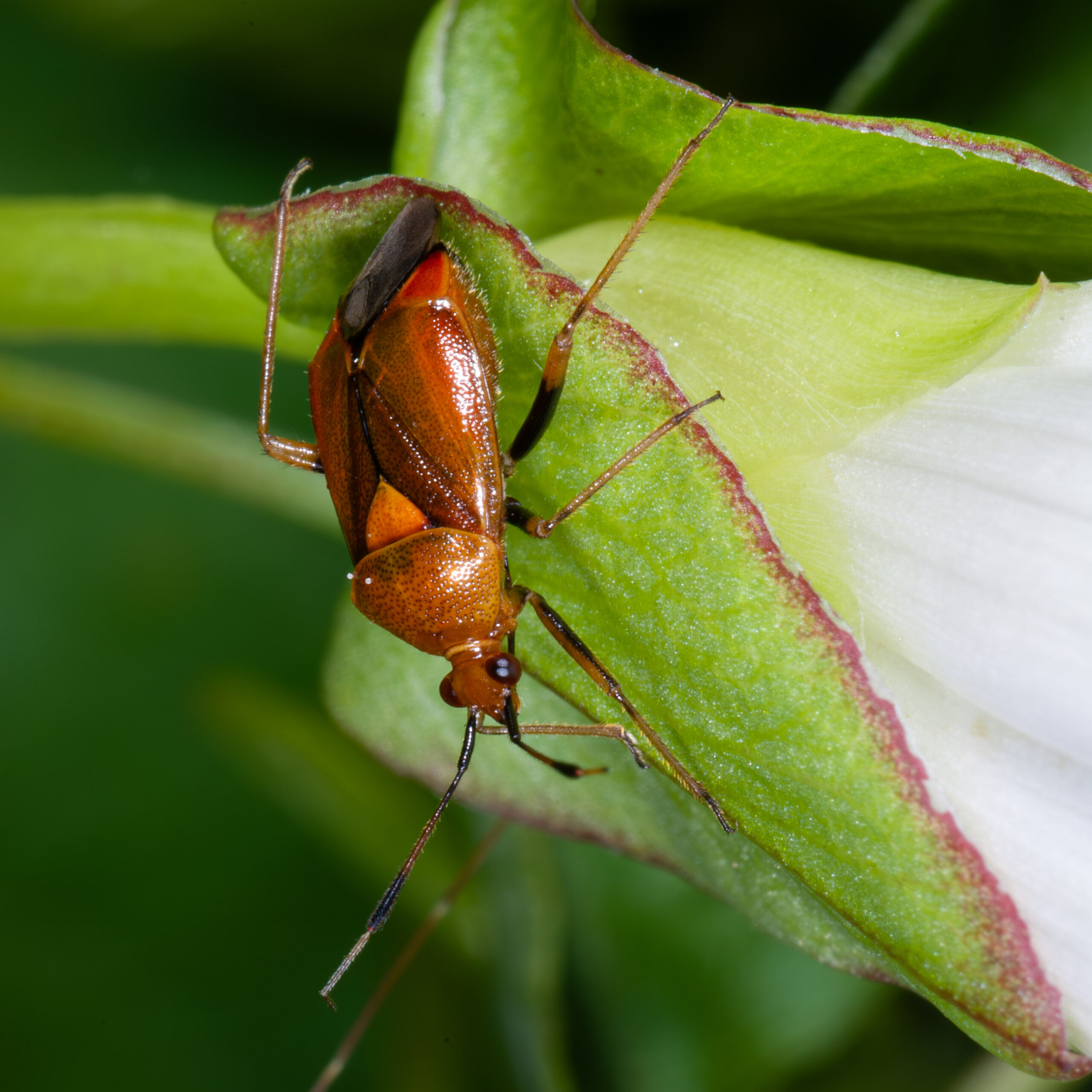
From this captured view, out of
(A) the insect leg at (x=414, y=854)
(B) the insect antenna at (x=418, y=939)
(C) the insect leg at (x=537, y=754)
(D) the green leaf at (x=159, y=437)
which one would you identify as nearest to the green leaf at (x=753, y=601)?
(C) the insect leg at (x=537, y=754)

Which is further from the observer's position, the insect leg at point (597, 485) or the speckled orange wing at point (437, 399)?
the speckled orange wing at point (437, 399)

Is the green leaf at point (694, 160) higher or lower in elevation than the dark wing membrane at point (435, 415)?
higher

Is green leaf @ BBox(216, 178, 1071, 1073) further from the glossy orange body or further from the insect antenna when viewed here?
the insect antenna

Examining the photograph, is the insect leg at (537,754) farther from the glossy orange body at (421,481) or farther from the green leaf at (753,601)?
the green leaf at (753,601)

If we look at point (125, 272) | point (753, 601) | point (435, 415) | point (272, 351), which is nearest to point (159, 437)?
point (125, 272)

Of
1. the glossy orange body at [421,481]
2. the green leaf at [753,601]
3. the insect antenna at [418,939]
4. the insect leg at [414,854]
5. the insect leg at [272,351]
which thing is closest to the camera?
the green leaf at [753,601]

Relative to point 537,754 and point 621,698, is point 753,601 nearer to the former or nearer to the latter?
point 621,698
